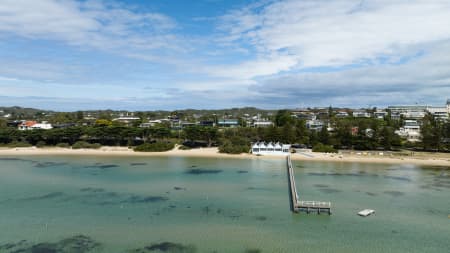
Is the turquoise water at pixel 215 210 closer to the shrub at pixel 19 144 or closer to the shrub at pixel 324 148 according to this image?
the shrub at pixel 324 148

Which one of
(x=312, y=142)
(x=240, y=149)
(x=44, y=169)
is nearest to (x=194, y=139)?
(x=240, y=149)

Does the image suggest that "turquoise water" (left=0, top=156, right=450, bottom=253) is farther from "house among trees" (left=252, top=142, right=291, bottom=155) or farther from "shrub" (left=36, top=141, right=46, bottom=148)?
"shrub" (left=36, top=141, right=46, bottom=148)

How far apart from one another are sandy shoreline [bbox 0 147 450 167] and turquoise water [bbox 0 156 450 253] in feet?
23.5

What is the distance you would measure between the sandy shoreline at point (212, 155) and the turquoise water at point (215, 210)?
716 centimetres

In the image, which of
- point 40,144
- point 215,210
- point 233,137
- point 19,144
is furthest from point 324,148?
point 19,144

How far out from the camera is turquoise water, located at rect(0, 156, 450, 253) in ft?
64.1

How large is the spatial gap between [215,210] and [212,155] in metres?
30.7

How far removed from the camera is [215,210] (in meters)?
25.4

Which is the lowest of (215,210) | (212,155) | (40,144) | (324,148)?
(215,210)

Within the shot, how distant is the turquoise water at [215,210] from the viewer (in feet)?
64.1

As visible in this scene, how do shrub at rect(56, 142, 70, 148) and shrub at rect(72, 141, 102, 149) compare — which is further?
shrub at rect(56, 142, 70, 148)

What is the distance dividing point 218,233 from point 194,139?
45258 mm

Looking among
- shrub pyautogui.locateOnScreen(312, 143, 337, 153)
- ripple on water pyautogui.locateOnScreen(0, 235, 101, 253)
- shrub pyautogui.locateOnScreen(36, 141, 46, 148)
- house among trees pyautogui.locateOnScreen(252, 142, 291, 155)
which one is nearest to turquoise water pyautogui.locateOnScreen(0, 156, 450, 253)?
ripple on water pyautogui.locateOnScreen(0, 235, 101, 253)

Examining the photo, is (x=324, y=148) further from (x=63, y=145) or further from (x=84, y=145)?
(x=63, y=145)
